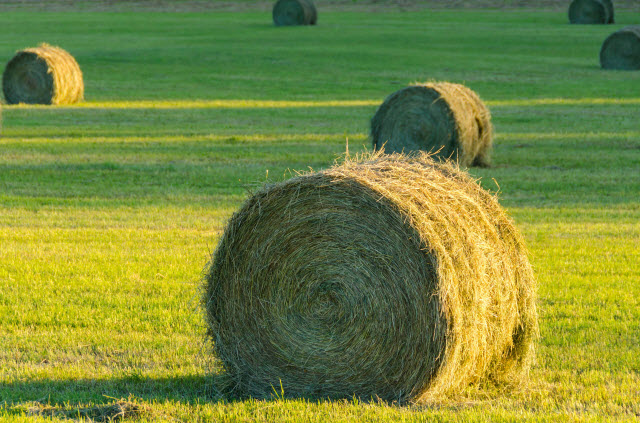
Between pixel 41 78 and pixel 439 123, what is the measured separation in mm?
13603

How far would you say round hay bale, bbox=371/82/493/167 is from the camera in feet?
57.5

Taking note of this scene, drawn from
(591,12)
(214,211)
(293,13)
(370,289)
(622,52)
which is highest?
(591,12)

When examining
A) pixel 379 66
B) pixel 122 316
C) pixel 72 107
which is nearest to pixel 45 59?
pixel 72 107

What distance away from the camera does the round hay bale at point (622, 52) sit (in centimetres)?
3738

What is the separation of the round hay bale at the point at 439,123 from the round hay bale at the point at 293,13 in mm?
39938

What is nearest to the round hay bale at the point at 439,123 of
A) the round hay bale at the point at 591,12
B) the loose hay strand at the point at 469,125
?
the loose hay strand at the point at 469,125

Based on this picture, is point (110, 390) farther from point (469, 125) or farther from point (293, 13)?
point (293, 13)

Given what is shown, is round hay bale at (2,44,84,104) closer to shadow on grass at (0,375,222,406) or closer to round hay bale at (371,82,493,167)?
round hay bale at (371,82,493,167)

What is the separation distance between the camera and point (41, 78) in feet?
87.9

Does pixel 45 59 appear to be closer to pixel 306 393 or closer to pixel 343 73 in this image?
pixel 343 73

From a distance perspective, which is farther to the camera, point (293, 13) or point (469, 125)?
point (293, 13)

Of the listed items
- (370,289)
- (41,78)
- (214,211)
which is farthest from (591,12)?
(370,289)

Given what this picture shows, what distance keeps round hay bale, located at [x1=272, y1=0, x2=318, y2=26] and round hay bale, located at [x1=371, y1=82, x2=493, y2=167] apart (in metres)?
39.9

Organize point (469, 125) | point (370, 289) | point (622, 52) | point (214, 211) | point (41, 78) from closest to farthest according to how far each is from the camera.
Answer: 1. point (370, 289)
2. point (214, 211)
3. point (469, 125)
4. point (41, 78)
5. point (622, 52)
